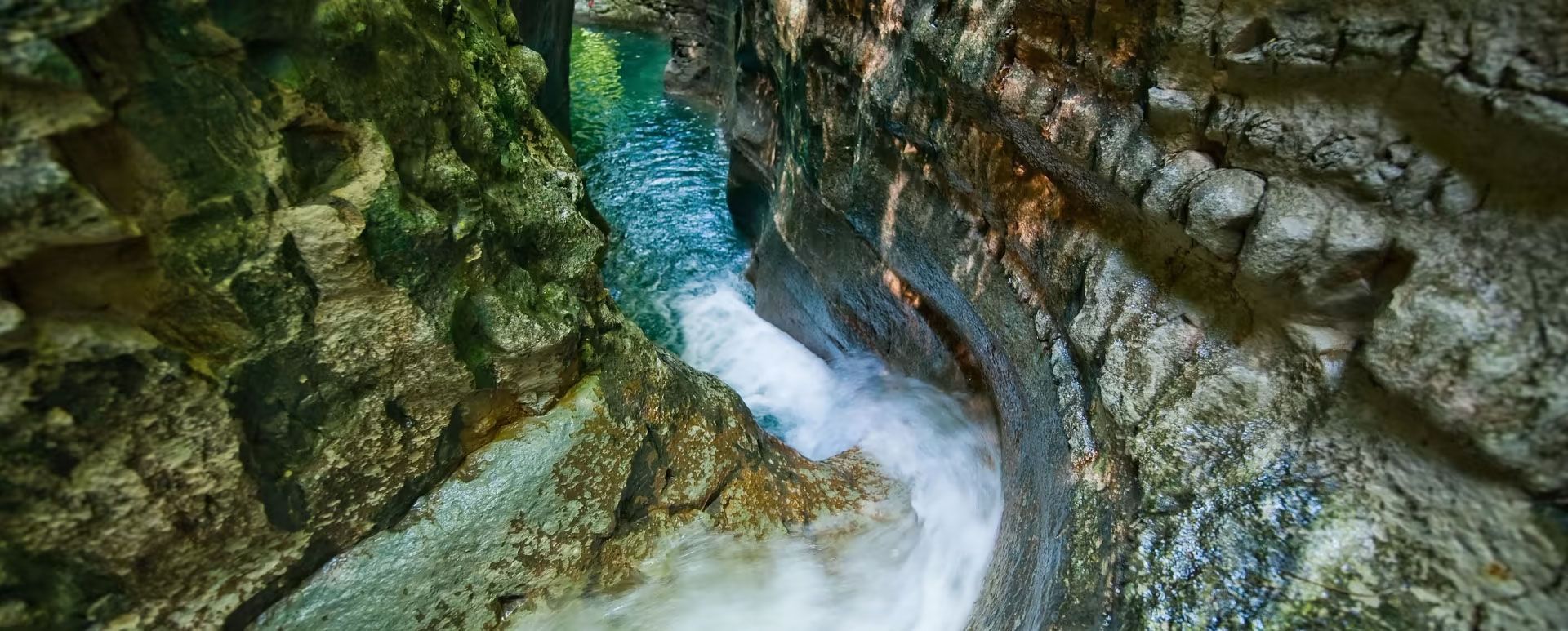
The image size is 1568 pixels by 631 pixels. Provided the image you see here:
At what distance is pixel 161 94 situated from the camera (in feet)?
5.63

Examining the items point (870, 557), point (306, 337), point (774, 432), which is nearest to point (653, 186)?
point (774, 432)

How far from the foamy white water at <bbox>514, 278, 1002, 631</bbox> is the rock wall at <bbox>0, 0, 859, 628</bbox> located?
14 cm

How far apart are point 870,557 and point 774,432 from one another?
74.9 inches

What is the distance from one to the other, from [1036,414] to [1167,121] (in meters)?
1.38

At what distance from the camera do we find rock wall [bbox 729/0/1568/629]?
147cm

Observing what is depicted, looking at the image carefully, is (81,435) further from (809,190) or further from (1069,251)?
(809,190)

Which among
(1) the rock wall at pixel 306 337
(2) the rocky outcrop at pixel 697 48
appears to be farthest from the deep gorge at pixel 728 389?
(2) the rocky outcrop at pixel 697 48

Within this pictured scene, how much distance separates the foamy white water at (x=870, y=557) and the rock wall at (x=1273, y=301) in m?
0.31

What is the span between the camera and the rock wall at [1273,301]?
4.82ft

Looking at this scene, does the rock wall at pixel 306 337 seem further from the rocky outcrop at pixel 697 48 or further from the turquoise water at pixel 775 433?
the rocky outcrop at pixel 697 48

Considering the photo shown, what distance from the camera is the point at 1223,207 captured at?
1.99m

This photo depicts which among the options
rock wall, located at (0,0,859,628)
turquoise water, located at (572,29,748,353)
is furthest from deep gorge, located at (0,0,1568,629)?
turquoise water, located at (572,29,748,353)

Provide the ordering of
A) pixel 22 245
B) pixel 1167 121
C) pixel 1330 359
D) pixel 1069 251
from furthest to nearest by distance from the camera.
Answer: pixel 1069 251 → pixel 1167 121 → pixel 1330 359 → pixel 22 245

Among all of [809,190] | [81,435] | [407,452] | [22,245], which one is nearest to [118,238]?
[22,245]
